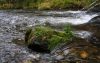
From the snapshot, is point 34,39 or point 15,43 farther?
point 15,43

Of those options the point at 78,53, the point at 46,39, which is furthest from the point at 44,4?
the point at 78,53

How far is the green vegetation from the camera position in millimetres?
26734

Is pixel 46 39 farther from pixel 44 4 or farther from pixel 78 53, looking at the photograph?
pixel 44 4

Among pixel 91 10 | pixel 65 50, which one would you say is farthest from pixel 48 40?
pixel 91 10

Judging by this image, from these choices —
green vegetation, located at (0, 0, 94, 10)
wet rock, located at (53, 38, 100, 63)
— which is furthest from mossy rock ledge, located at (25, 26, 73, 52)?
green vegetation, located at (0, 0, 94, 10)

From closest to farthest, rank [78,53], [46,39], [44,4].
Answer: [78,53]
[46,39]
[44,4]

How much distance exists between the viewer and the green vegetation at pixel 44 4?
26.7m

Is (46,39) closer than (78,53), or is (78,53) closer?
(78,53)

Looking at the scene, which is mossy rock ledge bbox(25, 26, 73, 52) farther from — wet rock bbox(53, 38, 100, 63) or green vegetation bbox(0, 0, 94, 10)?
green vegetation bbox(0, 0, 94, 10)

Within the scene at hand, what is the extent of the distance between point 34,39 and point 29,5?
2156cm

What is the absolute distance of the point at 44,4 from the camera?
27.9 meters

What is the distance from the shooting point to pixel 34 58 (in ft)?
25.5

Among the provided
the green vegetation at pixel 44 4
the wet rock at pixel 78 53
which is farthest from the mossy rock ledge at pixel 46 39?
the green vegetation at pixel 44 4

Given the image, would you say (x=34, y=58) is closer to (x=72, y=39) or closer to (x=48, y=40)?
(x=48, y=40)
